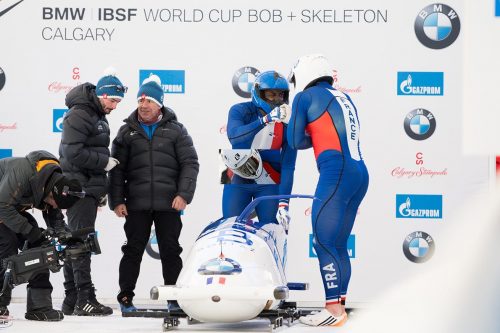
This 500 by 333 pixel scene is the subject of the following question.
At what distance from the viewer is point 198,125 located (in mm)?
6090

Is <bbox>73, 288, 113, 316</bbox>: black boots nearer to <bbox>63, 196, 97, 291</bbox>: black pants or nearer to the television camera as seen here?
<bbox>63, 196, 97, 291</bbox>: black pants

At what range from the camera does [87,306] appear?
187 inches

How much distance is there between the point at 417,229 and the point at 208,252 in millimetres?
2669

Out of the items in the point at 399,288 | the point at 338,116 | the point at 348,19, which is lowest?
the point at 399,288

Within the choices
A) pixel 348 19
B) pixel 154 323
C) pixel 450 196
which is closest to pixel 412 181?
pixel 450 196

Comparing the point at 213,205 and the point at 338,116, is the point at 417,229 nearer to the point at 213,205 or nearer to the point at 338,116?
the point at 213,205

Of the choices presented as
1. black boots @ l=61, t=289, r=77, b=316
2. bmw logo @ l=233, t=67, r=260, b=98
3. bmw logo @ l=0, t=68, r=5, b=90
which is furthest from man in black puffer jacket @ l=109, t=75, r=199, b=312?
bmw logo @ l=0, t=68, r=5, b=90

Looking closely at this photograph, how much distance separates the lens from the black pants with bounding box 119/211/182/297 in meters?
4.93

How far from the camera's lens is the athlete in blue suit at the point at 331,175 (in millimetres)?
3979

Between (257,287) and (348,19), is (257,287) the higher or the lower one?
the lower one

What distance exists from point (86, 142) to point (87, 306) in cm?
97

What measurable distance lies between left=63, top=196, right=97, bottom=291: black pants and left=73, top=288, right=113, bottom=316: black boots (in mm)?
42

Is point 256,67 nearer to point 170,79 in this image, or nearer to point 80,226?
point 170,79

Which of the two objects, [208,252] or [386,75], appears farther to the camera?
[386,75]
